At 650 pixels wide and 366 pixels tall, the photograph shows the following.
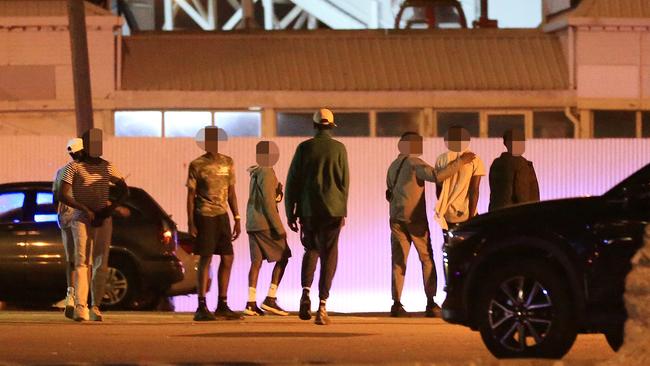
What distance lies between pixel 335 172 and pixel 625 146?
23.8 feet

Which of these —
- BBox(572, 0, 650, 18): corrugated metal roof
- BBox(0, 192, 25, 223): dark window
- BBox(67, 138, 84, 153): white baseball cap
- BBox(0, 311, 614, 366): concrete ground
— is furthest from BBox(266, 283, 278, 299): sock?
BBox(572, 0, 650, 18): corrugated metal roof

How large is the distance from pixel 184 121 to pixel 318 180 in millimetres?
14296

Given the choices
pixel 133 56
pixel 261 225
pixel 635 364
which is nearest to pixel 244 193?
pixel 261 225

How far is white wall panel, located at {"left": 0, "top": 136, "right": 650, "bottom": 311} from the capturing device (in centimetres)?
1992

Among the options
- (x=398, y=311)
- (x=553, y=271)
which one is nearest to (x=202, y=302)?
(x=398, y=311)

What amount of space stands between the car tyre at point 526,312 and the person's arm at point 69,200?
4512mm

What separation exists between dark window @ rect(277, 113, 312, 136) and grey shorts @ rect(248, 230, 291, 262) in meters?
11.7

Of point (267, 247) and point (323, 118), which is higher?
point (323, 118)

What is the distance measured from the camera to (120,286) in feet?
58.1

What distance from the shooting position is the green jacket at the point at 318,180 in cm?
1434

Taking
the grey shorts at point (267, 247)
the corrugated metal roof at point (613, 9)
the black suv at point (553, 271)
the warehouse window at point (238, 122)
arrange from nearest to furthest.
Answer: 1. the black suv at point (553, 271)
2. the grey shorts at point (267, 247)
3. the corrugated metal roof at point (613, 9)
4. the warehouse window at point (238, 122)

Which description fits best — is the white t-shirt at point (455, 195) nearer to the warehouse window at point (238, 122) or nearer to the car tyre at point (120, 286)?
the car tyre at point (120, 286)

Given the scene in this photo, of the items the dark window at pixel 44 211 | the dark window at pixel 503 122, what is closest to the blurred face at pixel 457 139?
the dark window at pixel 44 211

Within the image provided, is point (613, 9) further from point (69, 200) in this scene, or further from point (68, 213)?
point (69, 200)
